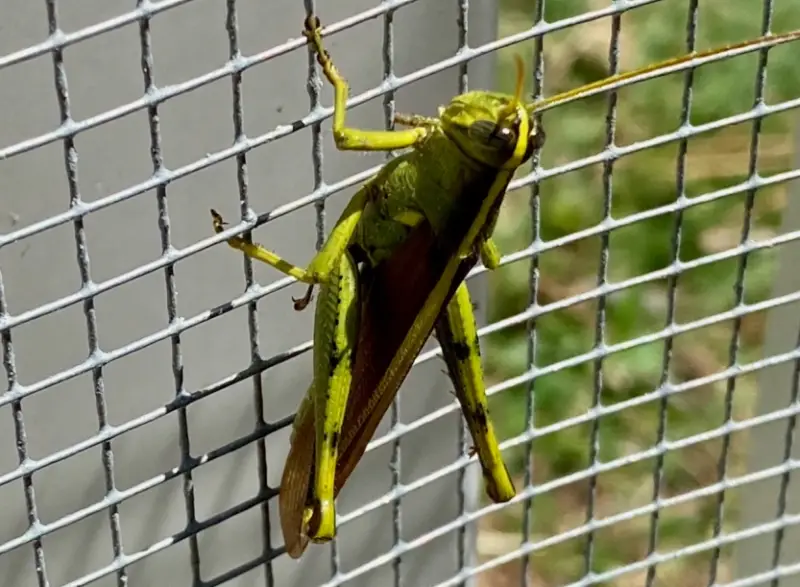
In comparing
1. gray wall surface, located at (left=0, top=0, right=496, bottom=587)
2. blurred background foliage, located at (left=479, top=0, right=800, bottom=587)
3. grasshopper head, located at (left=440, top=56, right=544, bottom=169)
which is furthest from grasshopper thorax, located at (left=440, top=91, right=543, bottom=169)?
blurred background foliage, located at (left=479, top=0, right=800, bottom=587)

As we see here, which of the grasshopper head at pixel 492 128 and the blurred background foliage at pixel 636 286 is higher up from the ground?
the grasshopper head at pixel 492 128

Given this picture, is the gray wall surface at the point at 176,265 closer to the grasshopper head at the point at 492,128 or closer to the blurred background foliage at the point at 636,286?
the grasshopper head at the point at 492,128

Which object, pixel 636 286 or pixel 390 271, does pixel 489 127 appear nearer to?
pixel 390 271

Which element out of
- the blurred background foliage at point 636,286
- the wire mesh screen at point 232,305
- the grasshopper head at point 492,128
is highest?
the grasshopper head at point 492,128

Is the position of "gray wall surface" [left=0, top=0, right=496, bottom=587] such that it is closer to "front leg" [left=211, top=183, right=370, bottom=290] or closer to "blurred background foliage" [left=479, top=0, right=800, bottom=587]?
"front leg" [left=211, top=183, right=370, bottom=290]

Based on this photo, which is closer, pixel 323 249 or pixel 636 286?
pixel 323 249

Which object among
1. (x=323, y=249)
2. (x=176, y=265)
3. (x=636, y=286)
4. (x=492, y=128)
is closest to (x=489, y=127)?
(x=492, y=128)

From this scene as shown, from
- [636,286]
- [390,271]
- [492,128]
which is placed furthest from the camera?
[636,286]

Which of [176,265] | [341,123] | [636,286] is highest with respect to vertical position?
[341,123]

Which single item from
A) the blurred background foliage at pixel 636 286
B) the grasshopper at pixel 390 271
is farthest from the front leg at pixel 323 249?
the blurred background foliage at pixel 636 286
